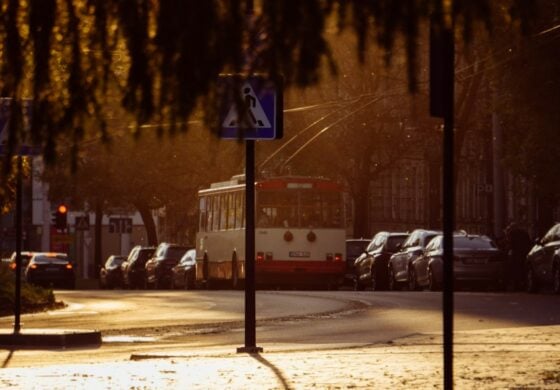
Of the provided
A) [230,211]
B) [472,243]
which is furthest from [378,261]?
[472,243]

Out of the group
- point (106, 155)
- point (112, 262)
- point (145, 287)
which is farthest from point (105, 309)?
point (112, 262)

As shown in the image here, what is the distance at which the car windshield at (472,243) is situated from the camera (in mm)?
40875

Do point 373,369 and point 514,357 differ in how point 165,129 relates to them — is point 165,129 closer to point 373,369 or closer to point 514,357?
point 373,369

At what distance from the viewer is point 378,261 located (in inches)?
1822

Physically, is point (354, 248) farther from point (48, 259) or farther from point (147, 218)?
point (147, 218)

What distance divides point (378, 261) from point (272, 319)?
19989 mm

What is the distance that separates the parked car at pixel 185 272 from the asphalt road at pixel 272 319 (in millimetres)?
16129

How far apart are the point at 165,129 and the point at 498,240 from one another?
40422 mm

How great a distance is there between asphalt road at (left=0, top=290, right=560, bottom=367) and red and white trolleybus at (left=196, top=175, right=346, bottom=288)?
27.3 feet

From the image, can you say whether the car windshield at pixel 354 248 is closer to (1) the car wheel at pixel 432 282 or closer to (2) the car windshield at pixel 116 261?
(1) the car wheel at pixel 432 282

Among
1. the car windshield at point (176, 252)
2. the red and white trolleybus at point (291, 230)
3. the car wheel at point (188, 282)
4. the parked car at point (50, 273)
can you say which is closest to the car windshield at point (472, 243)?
the red and white trolleybus at point (291, 230)

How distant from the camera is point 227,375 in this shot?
1365 centimetres

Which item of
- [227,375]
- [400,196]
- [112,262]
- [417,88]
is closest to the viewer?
[417,88]

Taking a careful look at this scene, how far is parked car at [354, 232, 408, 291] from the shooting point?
4628 cm
